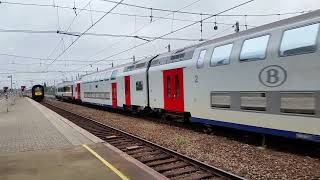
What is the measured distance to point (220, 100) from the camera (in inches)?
527

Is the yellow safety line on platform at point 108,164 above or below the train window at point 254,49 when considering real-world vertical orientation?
below

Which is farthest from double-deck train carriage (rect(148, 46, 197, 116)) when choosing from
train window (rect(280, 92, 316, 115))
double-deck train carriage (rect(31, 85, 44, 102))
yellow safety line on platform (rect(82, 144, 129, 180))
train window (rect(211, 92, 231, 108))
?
double-deck train carriage (rect(31, 85, 44, 102))

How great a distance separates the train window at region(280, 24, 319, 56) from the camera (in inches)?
370

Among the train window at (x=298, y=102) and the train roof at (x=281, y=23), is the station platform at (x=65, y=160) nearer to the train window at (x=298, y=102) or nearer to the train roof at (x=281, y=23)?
the train window at (x=298, y=102)

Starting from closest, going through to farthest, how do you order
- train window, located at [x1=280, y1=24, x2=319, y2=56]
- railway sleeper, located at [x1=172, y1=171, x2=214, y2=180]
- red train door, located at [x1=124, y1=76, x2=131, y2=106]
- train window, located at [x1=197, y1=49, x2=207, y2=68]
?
railway sleeper, located at [x1=172, y1=171, x2=214, y2=180]
train window, located at [x1=280, y1=24, x2=319, y2=56]
train window, located at [x1=197, y1=49, x2=207, y2=68]
red train door, located at [x1=124, y1=76, x2=131, y2=106]

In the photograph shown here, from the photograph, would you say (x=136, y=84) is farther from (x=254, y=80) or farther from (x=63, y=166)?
(x=63, y=166)

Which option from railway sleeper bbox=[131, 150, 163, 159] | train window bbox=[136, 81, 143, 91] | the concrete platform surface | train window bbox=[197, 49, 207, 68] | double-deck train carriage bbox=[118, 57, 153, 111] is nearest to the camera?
the concrete platform surface

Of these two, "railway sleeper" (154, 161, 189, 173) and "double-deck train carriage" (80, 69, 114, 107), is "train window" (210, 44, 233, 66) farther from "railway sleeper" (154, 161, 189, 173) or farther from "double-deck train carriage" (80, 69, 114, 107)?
"double-deck train carriage" (80, 69, 114, 107)

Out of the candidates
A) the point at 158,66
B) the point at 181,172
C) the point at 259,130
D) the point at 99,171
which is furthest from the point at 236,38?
the point at 158,66

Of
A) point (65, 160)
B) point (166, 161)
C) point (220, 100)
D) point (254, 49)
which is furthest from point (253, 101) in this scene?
point (65, 160)

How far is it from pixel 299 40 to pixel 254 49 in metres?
1.83

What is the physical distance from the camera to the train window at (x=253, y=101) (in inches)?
432

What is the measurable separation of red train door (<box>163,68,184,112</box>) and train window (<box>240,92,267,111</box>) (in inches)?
189

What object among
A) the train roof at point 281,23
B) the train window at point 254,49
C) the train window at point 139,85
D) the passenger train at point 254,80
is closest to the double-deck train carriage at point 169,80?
the passenger train at point 254,80
